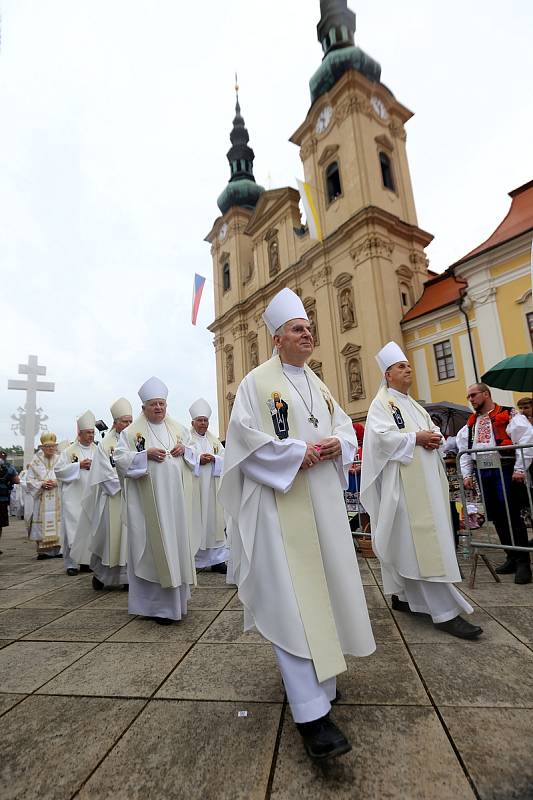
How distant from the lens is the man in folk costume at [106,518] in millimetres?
5547

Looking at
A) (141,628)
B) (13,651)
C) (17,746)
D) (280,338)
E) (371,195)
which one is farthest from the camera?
(371,195)

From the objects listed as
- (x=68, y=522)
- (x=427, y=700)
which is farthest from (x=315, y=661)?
(x=68, y=522)

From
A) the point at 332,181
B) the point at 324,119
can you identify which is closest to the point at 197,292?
the point at 332,181

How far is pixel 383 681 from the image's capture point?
2.52 meters

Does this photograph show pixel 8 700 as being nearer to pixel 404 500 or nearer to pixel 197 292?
pixel 404 500

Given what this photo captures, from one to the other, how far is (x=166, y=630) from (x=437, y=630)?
215 centimetres

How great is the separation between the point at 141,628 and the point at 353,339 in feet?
69.1

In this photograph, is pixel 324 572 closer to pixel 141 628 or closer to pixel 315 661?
pixel 315 661

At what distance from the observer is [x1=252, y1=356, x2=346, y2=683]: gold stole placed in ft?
6.99

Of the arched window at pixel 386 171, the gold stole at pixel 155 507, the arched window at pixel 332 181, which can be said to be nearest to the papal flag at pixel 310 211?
the arched window at pixel 332 181

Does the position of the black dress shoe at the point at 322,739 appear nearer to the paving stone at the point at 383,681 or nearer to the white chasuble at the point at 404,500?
the paving stone at the point at 383,681

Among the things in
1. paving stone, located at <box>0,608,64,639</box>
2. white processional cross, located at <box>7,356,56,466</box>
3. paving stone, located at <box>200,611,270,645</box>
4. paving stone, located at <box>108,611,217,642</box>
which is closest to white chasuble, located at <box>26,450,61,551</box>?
paving stone, located at <box>0,608,64,639</box>

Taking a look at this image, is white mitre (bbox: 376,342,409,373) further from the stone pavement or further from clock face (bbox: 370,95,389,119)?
clock face (bbox: 370,95,389,119)

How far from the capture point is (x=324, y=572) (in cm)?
235
